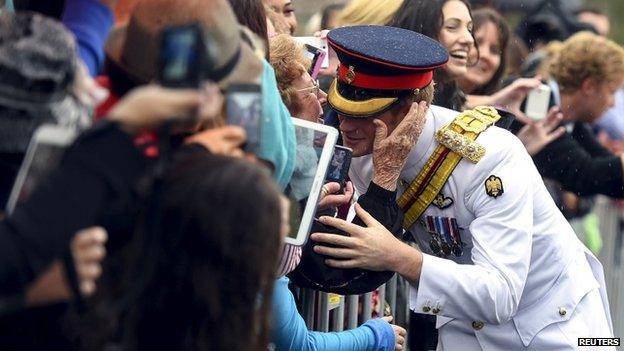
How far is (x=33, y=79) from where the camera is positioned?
2.34 metres

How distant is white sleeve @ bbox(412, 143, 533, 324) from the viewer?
405 cm

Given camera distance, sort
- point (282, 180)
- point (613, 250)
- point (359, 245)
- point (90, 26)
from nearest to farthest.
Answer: point (90, 26)
point (282, 180)
point (359, 245)
point (613, 250)

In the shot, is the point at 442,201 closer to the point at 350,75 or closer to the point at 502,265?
the point at 502,265

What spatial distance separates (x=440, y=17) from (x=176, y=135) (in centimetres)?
308

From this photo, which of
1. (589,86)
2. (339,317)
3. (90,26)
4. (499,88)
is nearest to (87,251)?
(90,26)

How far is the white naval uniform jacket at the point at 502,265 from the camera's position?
4070 millimetres

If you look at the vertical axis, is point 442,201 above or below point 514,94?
above

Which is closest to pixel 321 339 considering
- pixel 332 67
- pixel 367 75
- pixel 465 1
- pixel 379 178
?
pixel 379 178

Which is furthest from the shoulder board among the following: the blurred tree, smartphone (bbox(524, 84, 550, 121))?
the blurred tree

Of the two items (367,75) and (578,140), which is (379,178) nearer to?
(367,75)

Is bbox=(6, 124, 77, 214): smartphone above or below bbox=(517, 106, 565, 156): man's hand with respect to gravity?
above

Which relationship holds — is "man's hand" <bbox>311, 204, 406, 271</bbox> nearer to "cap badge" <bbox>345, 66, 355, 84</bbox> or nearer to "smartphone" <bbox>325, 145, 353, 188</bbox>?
"smartphone" <bbox>325, 145, 353, 188</bbox>

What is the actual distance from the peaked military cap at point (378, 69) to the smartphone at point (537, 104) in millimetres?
2320

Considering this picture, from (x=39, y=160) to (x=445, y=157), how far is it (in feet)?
6.90
